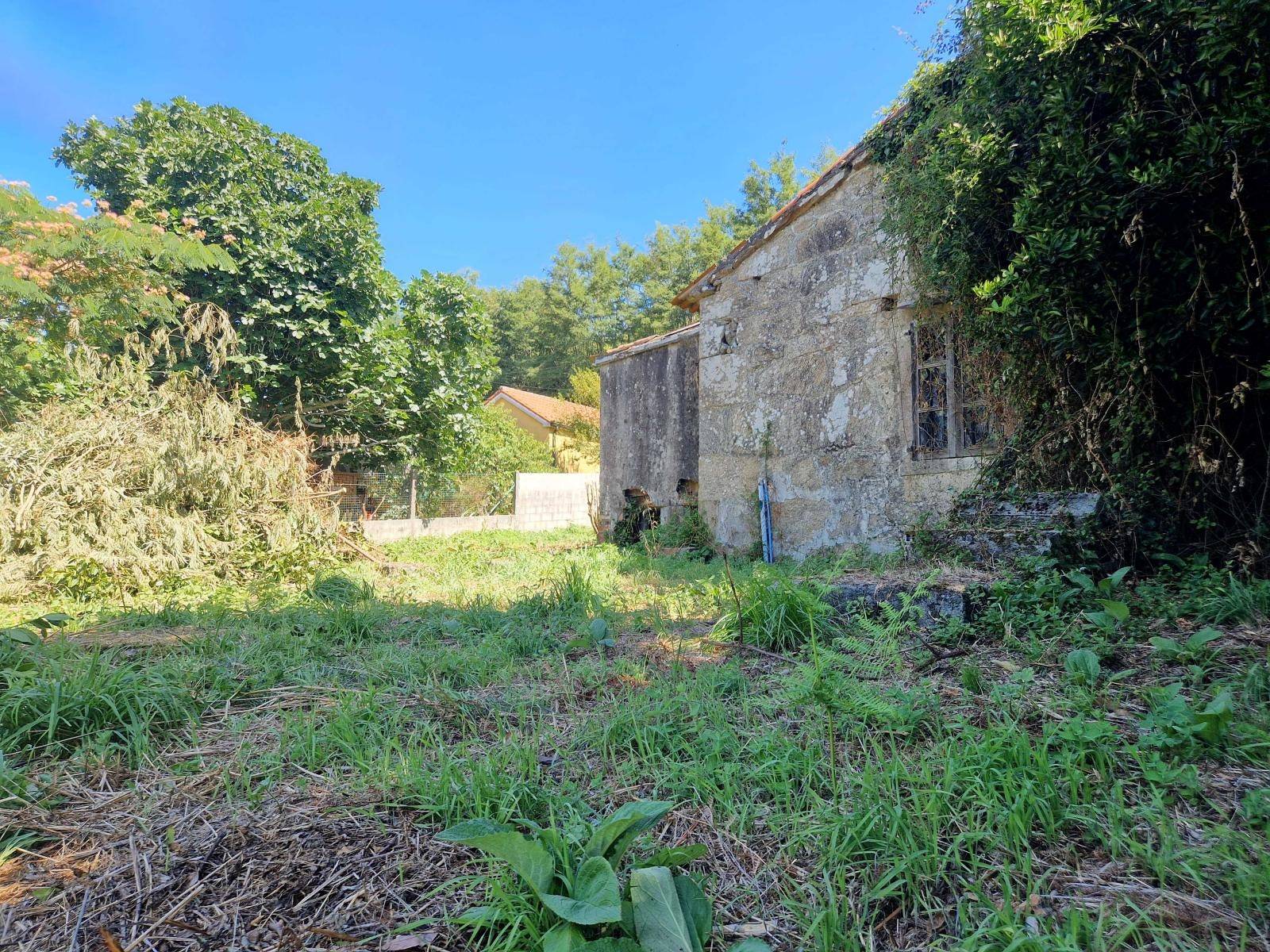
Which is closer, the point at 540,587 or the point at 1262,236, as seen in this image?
the point at 1262,236

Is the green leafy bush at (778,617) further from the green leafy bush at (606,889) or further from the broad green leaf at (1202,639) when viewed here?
the green leafy bush at (606,889)

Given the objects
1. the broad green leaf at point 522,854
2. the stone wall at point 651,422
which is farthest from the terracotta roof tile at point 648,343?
the broad green leaf at point 522,854

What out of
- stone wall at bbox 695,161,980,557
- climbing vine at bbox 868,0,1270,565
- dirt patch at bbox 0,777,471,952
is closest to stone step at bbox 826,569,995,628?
climbing vine at bbox 868,0,1270,565

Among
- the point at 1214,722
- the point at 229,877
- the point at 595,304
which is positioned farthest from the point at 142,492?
the point at 595,304

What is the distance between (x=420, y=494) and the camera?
13.1m

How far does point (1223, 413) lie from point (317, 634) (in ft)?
18.5

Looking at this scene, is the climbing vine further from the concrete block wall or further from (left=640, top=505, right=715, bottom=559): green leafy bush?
the concrete block wall

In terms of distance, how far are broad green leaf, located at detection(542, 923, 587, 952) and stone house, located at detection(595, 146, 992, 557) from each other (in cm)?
471

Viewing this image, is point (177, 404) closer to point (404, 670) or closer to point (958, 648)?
point (404, 670)

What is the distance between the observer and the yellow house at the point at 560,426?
20812 mm

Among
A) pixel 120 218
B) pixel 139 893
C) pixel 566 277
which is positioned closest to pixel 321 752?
pixel 139 893

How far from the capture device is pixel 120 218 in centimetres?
748

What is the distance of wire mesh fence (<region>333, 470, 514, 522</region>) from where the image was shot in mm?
12141

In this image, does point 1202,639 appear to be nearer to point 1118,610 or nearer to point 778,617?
point 1118,610
